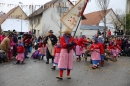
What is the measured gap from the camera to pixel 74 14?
9453 mm

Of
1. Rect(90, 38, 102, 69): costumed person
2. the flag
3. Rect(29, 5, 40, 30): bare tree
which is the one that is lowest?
Rect(90, 38, 102, 69): costumed person

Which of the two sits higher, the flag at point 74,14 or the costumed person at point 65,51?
the flag at point 74,14

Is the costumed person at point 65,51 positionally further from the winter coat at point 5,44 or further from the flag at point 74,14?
the winter coat at point 5,44

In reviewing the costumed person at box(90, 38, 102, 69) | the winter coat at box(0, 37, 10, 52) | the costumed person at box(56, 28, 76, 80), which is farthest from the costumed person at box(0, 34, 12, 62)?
the costumed person at box(56, 28, 76, 80)

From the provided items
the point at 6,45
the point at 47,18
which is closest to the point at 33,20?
the point at 47,18

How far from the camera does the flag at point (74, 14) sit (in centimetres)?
934

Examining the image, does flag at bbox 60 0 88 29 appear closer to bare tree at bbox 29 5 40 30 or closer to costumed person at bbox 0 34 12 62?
costumed person at bbox 0 34 12 62

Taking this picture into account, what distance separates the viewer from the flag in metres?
9.34

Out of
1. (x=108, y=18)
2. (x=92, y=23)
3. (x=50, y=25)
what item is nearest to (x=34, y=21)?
(x=50, y=25)

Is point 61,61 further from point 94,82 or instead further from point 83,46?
point 83,46

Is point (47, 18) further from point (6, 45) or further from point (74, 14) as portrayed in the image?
point (74, 14)

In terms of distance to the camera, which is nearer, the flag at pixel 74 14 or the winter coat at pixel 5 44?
the flag at pixel 74 14

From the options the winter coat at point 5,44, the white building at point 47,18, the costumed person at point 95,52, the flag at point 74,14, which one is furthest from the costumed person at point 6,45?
the white building at point 47,18

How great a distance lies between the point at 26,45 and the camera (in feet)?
Answer: 51.7
